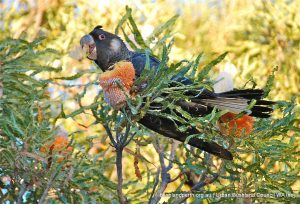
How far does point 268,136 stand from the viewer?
235 cm

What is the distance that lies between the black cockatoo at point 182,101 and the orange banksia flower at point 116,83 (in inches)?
4.2

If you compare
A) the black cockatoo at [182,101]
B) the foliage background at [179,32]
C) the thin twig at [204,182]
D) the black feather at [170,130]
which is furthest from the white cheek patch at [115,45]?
the foliage background at [179,32]

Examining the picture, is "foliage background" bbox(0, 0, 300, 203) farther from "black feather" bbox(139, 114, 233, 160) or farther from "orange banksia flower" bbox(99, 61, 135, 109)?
"orange banksia flower" bbox(99, 61, 135, 109)

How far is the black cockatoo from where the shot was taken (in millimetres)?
2314

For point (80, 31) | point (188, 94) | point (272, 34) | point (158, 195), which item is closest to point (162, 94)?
point (188, 94)

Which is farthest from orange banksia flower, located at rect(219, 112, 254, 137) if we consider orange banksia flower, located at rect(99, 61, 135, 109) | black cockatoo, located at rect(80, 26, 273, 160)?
orange banksia flower, located at rect(99, 61, 135, 109)

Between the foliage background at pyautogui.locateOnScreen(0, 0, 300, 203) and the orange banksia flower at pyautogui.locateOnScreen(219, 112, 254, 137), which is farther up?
the foliage background at pyautogui.locateOnScreen(0, 0, 300, 203)

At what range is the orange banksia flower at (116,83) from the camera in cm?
230

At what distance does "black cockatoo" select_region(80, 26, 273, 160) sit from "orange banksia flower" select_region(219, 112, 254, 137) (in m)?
0.03

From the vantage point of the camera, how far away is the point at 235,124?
2.28m

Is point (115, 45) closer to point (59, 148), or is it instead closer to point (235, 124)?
point (59, 148)

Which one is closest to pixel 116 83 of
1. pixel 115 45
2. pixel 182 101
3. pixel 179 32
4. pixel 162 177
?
pixel 182 101

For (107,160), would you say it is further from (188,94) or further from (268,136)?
(268,136)

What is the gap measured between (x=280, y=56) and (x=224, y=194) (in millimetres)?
1707
